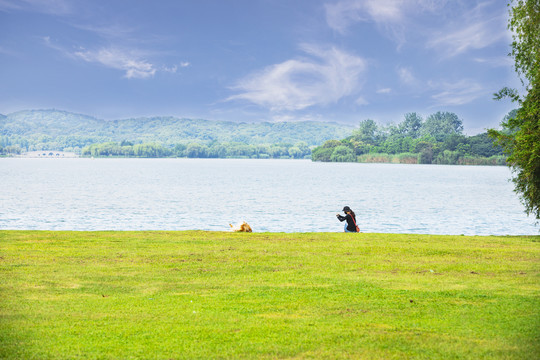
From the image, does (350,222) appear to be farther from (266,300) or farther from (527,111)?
(266,300)

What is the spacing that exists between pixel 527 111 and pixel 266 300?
15174 millimetres

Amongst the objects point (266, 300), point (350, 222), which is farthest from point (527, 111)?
point (266, 300)

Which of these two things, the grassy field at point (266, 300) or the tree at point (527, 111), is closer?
the grassy field at point (266, 300)

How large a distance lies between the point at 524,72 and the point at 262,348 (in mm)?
19756

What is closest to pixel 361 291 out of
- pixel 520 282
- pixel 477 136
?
pixel 520 282

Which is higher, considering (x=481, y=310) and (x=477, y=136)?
(x=477, y=136)

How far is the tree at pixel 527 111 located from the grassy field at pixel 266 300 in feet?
14.7

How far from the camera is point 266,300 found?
10555 millimetres

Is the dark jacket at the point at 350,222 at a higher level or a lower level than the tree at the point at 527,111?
lower

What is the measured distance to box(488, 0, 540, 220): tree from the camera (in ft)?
66.2

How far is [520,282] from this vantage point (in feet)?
40.3

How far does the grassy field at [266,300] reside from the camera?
307 inches

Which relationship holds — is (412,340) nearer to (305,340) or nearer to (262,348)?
(305,340)

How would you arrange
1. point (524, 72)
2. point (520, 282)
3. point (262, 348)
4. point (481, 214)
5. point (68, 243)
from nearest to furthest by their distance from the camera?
point (262, 348) < point (520, 282) < point (68, 243) < point (524, 72) < point (481, 214)
